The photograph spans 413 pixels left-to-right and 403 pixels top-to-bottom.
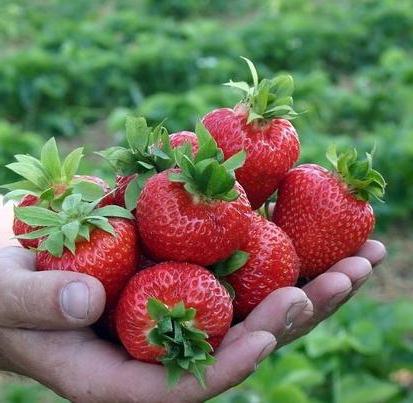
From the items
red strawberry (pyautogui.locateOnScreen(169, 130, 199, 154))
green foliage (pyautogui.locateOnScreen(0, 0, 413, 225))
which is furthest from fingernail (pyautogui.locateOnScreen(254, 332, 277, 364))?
green foliage (pyautogui.locateOnScreen(0, 0, 413, 225))

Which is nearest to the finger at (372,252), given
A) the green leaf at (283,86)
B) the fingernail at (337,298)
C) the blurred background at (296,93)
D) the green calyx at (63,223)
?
the fingernail at (337,298)

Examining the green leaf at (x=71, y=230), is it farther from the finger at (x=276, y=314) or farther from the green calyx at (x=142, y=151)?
the finger at (x=276, y=314)

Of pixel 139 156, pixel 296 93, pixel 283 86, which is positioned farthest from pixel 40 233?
pixel 296 93

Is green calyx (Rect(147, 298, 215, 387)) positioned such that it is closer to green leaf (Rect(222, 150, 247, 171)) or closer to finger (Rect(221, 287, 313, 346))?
finger (Rect(221, 287, 313, 346))

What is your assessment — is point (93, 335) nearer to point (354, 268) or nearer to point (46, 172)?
point (46, 172)

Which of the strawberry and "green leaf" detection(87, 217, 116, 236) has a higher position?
"green leaf" detection(87, 217, 116, 236)

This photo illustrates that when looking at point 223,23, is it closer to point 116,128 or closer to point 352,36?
point 352,36

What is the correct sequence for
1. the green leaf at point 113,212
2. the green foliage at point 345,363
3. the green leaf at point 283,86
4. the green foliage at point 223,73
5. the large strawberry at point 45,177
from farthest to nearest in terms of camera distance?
the green foliage at point 223,73 → the green foliage at point 345,363 → the green leaf at point 283,86 → the large strawberry at point 45,177 → the green leaf at point 113,212

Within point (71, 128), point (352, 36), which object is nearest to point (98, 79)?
point (71, 128)

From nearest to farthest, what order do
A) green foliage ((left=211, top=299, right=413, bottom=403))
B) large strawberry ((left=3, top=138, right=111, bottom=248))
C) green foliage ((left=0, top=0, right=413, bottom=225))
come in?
large strawberry ((left=3, top=138, right=111, bottom=248))
green foliage ((left=211, top=299, right=413, bottom=403))
green foliage ((left=0, top=0, right=413, bottom=225))
